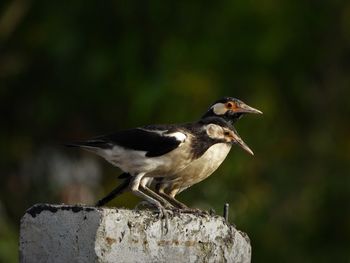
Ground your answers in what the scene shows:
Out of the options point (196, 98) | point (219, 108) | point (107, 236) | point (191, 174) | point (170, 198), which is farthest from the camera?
point (196, 98)

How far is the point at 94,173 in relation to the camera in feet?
57.3

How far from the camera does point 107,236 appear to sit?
6246mm

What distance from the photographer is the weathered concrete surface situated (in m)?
6.23

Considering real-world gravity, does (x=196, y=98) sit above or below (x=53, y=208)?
above

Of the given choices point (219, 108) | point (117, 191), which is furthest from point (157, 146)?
point (219, 108)

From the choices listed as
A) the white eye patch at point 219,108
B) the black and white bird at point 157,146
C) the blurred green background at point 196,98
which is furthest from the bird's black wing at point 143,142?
the blurred green background at point 196,98

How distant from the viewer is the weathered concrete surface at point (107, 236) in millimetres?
6230

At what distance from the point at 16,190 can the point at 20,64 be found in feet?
6.51

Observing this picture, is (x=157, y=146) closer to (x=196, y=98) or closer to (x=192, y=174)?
(x=192, y=174)

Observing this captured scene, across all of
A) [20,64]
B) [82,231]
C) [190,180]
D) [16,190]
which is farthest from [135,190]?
[20,64]

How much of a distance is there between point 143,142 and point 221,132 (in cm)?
46

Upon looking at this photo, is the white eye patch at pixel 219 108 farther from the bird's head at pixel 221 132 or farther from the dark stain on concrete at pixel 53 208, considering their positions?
the dark stain on concrete at pixel 53 208

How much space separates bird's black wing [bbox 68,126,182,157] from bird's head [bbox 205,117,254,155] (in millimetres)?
210

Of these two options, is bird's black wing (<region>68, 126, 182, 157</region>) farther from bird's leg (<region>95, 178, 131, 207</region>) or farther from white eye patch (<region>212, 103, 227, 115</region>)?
white eye patch (<region>212, 103, 227, 115</region>)
